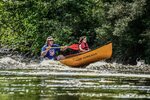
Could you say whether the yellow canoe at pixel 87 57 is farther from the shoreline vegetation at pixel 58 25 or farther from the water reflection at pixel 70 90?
the water reflection at pixel 70 90

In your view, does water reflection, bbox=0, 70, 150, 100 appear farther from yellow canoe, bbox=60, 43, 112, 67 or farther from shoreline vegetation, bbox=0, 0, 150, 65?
shoreline vegetation, bbox=0, 0, 150, 65

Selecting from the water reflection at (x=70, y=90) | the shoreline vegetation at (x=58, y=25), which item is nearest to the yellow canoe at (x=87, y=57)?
the shoreline vegetation at (x=58, y=25)

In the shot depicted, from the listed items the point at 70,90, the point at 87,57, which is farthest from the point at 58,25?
the point at 70,90

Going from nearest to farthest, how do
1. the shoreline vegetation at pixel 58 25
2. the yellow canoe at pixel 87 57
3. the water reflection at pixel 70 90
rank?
the water reflection at pixel 70 90, the yellow canoe at pixel 87 57, the shoreline vegetation at pixel 58 25

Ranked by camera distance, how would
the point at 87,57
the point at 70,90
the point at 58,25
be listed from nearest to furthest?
the point at 70,90 → the point at 87,57 → the point at 58,25

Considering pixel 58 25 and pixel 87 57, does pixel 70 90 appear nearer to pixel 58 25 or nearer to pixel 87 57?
pixel 87 57

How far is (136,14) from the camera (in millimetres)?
29391

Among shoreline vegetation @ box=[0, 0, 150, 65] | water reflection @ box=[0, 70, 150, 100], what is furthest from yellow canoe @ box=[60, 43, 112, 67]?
water reflection @ box=[0, 70, 150, 100]

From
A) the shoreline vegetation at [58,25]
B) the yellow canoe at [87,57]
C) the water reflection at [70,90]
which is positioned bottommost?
the water reflection at [70,90]

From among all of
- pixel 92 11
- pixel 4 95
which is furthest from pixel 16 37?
pixel 4 95

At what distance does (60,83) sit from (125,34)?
14.5 meters

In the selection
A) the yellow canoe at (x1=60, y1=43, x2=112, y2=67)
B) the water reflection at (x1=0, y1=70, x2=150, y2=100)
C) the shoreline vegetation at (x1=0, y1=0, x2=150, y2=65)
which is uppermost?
the shoreline vegetation at (x1=0, y1=0, x2=150, y2=65)


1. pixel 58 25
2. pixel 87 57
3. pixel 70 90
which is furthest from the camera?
pixel 58 25

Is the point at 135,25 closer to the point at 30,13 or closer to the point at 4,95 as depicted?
the point at 30,13
